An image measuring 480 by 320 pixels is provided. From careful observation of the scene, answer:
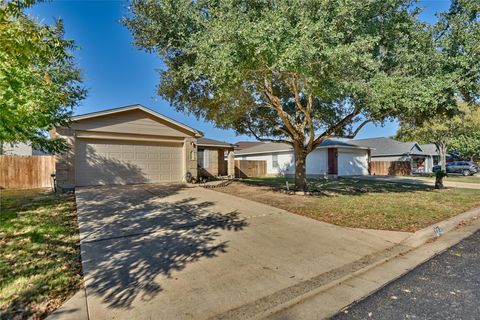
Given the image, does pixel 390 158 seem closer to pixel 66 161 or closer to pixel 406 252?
pixel 406 252

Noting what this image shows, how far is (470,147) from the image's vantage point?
2948 centimetres

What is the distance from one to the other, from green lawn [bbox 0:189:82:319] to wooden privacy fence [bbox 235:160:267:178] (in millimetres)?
16461

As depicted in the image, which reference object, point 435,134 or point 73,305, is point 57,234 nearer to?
point 73,305

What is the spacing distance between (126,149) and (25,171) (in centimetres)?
508

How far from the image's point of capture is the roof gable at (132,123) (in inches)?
490

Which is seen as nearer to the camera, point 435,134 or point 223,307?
point 223,307

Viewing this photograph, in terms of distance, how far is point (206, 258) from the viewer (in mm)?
4336

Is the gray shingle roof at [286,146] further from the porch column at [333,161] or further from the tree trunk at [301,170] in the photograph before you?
the tree trunk at [301,170]

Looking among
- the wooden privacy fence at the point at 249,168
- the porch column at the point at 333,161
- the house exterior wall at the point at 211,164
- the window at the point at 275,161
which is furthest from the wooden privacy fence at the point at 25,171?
the porch column at the point at 333,161

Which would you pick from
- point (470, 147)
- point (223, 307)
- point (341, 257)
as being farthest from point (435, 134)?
point (223, 307)

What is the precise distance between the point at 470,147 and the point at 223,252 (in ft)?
119

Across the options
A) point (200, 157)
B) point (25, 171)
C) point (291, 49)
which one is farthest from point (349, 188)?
point (25, 171)

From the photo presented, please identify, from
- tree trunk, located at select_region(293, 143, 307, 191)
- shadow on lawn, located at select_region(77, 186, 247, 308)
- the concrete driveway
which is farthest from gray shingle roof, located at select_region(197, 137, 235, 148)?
the concrete driveway

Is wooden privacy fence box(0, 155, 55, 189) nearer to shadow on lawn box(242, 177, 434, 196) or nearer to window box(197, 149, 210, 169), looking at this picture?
window box(197, 149, 210, 169)
